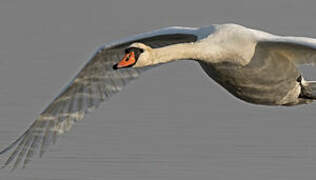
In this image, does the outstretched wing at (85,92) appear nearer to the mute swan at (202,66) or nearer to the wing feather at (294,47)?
the mute swan at (202,66)

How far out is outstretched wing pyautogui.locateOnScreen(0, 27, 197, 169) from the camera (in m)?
12.8

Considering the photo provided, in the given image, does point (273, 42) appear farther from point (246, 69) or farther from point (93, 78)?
point (93, 78)

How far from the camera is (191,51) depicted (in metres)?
11.8

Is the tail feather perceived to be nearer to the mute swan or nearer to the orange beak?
the mute swan

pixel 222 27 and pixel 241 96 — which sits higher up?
pixel 222 27

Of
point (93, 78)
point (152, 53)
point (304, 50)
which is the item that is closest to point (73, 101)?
point (93, 78)

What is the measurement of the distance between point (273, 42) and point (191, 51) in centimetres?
87

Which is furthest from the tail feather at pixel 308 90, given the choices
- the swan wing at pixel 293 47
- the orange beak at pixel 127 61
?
the orange beak at pixel 127 61

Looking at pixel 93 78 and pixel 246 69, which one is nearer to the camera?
pixel 246 69

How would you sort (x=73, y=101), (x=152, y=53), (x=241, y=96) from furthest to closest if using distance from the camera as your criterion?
(x=73, y=101) < (x=241, y=96) < (x=152, y=53)

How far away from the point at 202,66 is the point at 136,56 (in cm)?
108

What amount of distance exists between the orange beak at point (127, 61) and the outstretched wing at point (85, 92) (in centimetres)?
132

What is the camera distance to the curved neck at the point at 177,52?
1172cm

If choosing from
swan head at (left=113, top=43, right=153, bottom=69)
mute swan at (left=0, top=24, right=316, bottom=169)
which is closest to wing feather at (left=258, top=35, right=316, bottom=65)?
mute swan at (left=0, top=24, right=316, bottom=169)
